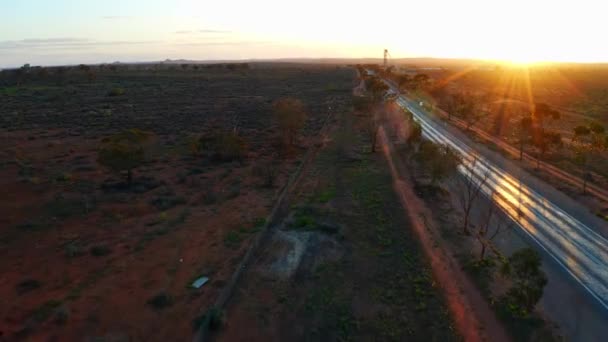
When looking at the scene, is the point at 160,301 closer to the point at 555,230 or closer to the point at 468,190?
the point at 468,190

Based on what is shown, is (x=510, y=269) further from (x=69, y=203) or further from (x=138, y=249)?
(x=69, y=203)

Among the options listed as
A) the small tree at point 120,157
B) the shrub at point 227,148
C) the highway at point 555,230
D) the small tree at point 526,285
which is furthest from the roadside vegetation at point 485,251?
the small tree at point 120,157

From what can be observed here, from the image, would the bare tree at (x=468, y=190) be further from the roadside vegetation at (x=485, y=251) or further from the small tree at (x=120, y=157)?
the small tree at (x=120, y=157)

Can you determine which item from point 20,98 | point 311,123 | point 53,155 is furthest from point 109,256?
point 20,98

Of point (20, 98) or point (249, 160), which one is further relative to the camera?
point (20, 98)

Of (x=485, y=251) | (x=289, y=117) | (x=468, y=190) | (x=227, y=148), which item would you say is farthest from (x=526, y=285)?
(x=289, y=117)

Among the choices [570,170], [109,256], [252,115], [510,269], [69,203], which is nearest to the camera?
[510,269]

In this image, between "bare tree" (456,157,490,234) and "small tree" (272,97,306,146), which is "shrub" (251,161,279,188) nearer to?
"small tree" (272,97,306,146)
